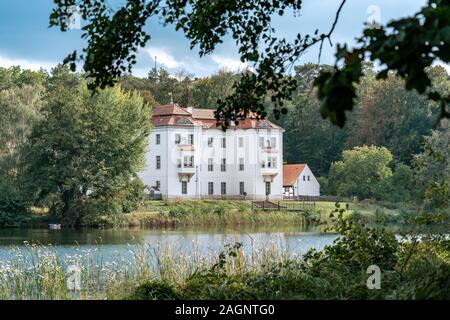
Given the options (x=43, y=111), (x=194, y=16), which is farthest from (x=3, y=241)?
(x=194, y=16)

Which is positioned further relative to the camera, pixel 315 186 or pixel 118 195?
pixel 315 186

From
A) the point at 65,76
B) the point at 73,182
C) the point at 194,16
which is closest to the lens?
the point at 194,16

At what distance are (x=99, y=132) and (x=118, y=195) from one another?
11.6 feet

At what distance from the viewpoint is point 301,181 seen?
5784cm

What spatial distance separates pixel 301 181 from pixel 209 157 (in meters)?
6.87

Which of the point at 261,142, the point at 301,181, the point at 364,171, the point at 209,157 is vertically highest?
the point at 261,142

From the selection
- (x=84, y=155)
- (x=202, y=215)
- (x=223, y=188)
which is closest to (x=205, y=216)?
(x=202, y=215)

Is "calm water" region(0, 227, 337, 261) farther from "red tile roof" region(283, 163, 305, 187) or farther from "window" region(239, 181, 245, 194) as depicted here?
"red tile roof" region(283, 163, 305, 187)

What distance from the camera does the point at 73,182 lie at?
130 feet

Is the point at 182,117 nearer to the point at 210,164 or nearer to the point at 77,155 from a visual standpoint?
the point at 210,164

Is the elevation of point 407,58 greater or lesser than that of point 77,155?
lesser

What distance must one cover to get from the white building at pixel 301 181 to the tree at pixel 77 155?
1859 cm

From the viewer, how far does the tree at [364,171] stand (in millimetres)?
51031
